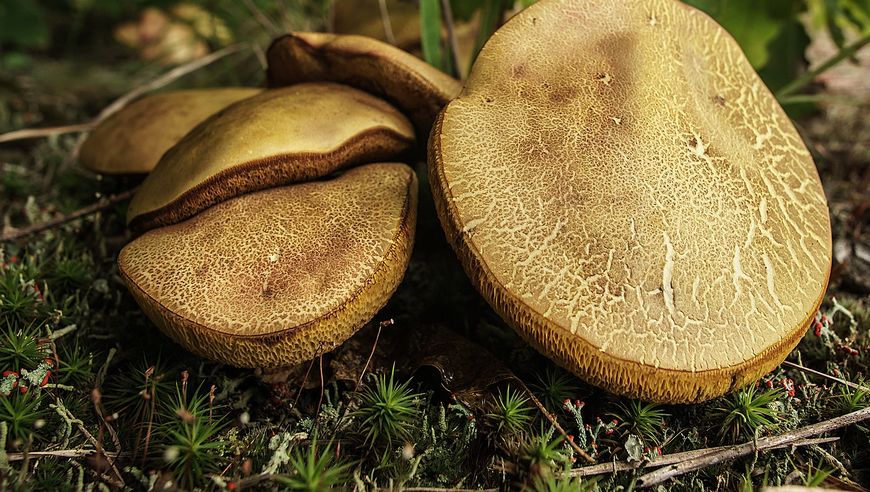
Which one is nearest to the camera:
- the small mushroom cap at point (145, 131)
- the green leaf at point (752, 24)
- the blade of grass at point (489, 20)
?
the small mushroom cap at point (145, 131)

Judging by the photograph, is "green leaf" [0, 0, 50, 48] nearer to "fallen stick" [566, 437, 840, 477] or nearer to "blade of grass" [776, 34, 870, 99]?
"fallen stick" [566, 437, 840, 477]

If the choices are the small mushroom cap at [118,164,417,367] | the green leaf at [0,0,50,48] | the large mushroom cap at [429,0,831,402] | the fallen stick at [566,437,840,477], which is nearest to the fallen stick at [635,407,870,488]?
the fallen stick at [566,437,840,477]

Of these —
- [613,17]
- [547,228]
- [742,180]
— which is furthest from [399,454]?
[613,17]

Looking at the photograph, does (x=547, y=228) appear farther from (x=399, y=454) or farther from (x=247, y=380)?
(x=247, y=380)

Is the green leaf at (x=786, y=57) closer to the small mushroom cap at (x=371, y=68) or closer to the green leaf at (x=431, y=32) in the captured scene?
the green leaf at (x=431, y=32)

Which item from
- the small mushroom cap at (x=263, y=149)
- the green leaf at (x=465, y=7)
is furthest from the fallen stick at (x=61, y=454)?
the green leaf at (x=465, y=7)
